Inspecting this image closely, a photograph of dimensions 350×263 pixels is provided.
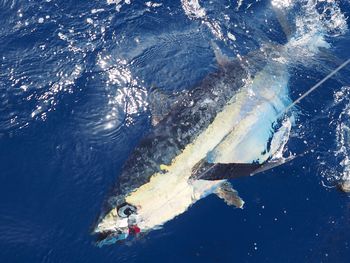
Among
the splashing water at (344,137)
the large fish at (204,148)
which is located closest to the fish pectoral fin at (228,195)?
the large fish at (204,148)

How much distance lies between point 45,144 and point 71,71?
43.5 inches

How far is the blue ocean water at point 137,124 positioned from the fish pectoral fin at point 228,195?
0.35 feet

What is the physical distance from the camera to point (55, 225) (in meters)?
4.73

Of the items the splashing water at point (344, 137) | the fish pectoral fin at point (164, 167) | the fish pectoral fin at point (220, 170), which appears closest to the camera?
the fish pectoral fin at point (164, 167)

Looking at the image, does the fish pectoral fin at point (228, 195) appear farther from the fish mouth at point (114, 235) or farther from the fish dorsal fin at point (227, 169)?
the fish mouth at point (114, 235)

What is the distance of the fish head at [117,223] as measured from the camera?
14.5ft

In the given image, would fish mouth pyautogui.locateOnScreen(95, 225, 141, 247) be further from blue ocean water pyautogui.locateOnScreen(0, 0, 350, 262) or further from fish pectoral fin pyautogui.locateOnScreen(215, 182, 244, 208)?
fish pectoral fin pyautogui.locateOnScreen(215, 182, 244, 208)

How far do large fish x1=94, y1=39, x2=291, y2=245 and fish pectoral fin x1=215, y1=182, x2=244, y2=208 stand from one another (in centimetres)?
1

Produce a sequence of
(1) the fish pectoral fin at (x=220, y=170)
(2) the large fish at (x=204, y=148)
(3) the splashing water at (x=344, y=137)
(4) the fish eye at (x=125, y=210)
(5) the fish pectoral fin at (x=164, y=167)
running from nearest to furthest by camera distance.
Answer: (4) the fish eye at (x=125, y=210)
(2) the large fish at (x=204, y=148)
(5) the fish pectoral fin at (x=164, y=167)
(1) the fish pectoral fin at (x=220, y=170)
(3) the splashing water at (x=344, y=137)

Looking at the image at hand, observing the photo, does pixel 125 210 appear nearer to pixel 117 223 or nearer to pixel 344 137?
pixel 117 223

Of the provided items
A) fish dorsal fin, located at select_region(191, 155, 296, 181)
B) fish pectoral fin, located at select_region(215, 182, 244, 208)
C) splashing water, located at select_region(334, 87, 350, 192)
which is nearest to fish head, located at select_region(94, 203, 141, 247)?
fish dorsal fin, located at select_region(191, 155, 296, 181)

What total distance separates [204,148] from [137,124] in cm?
98

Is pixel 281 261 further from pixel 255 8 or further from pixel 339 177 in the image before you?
pixel 255 8

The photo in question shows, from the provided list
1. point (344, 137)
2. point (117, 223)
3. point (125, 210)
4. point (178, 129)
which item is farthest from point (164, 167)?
point (344, 137)
